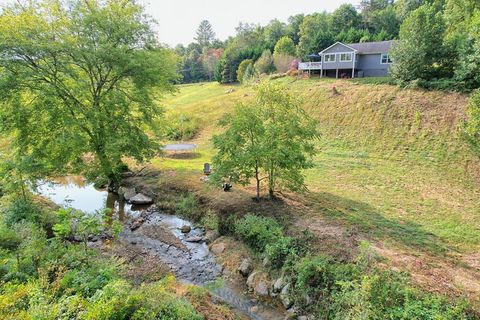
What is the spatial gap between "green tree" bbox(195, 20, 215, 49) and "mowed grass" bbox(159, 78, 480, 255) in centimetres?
6914

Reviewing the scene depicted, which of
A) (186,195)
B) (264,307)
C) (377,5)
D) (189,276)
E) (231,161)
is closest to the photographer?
(264,307)

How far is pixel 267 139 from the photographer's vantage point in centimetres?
1148

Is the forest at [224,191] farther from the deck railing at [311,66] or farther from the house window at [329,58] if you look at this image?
the deck railing at [311,66]

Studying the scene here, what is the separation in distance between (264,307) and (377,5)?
63033 millimetres

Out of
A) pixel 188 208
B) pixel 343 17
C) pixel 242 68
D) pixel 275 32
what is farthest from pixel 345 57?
pixel 275 32

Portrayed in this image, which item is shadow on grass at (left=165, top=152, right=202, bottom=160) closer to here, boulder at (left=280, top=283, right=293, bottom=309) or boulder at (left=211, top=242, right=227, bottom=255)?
boulder at (left=211, top=242, right=227, bottom=255)

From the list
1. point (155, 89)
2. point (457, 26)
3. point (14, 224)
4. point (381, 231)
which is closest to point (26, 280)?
point (14, 224)

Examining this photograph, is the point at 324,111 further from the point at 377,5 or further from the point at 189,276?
the point at 377,5

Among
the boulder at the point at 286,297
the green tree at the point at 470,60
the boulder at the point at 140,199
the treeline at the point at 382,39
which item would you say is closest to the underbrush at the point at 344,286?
the boulder at the point at 286,297

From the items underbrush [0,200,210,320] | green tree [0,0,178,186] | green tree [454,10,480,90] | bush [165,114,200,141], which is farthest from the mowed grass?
underbrush [0,200,210,320]

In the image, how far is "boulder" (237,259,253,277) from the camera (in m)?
9.37

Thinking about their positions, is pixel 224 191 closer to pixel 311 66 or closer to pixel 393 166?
pixel 393 166

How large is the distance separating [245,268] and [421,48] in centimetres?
2178

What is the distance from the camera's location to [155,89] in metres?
17.0
